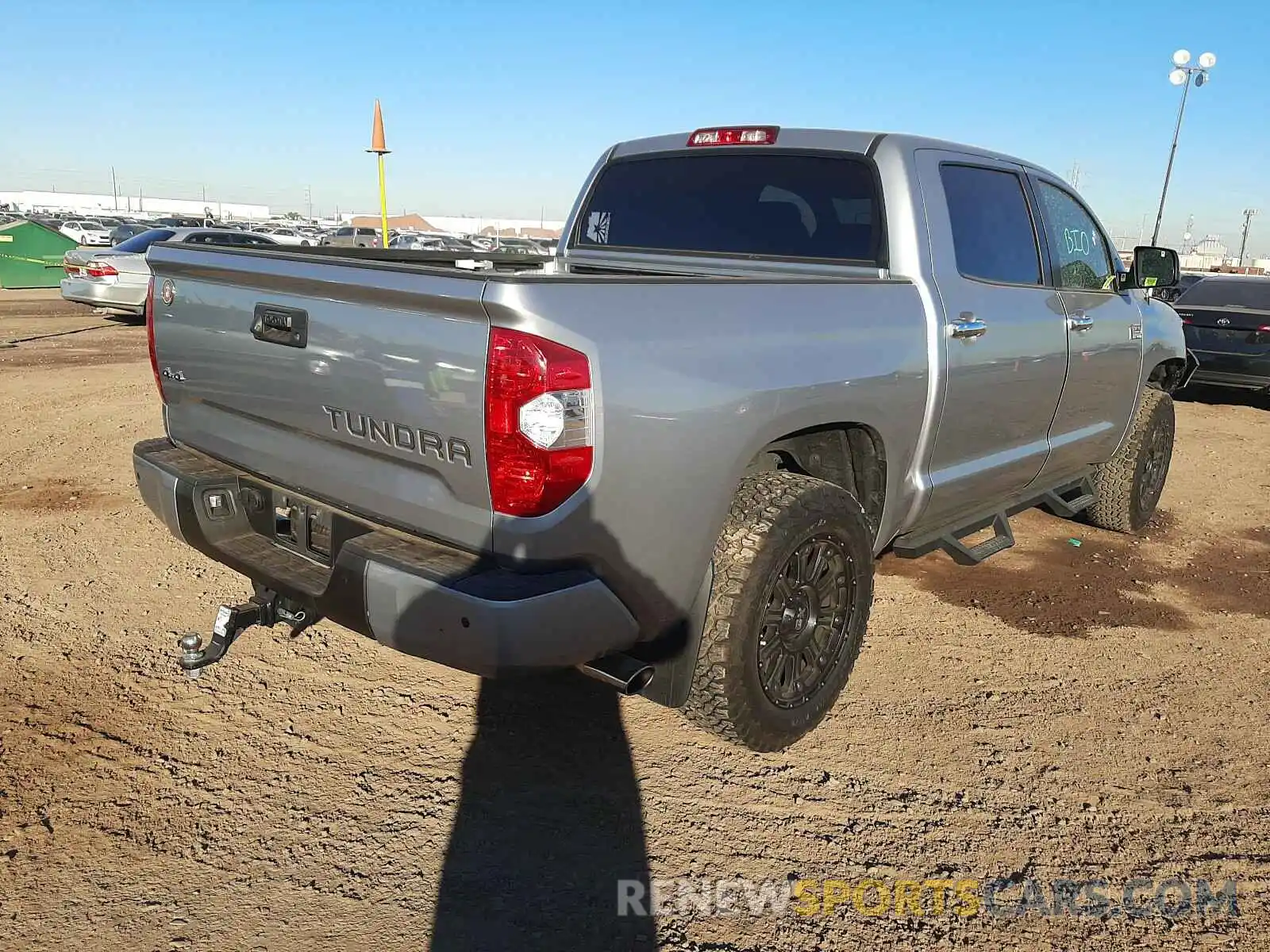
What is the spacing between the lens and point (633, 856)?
104 inches

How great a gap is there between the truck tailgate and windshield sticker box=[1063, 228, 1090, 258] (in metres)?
3.52

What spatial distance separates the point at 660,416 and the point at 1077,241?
3353 millimetres

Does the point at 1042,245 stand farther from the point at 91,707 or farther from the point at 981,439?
the point at 91,707

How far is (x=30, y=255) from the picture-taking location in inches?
838

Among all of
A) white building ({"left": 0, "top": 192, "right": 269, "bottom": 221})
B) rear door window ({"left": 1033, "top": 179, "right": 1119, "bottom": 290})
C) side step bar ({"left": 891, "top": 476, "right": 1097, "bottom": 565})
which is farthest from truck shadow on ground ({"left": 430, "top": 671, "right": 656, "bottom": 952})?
white building ({"left": 0, "top": 192, "right": 269, "bottom": 221})

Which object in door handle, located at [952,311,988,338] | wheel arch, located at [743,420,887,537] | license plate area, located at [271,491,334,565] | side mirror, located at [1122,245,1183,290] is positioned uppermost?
side mirror, located at [1122,245,1183,290]

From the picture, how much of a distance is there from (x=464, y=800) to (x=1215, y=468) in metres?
7.50

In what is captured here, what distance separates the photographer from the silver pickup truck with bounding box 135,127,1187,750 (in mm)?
2285

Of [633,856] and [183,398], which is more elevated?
[183,398]

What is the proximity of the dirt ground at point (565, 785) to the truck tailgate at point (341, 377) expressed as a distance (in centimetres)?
93

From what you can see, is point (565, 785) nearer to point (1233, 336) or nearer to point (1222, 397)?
point (1233, 336)

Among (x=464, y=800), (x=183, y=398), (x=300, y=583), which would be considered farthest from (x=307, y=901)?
(x=183, y=398)

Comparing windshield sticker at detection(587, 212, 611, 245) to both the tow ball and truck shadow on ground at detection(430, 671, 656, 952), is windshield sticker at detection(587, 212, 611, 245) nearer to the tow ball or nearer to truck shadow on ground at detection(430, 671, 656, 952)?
truck shadow on ground at detection(430, 671, 656, 952)

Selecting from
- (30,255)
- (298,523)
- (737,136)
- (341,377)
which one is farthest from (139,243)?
(341,377)
